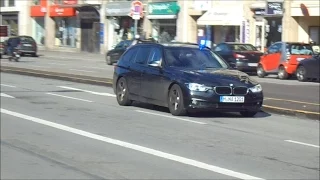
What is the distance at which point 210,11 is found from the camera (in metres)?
43.5

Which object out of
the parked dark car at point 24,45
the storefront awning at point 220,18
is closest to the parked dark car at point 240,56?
the storefront awning at point 220,18

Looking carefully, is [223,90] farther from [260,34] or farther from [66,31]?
[66,31]

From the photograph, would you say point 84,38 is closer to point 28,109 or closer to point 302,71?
point 302,71

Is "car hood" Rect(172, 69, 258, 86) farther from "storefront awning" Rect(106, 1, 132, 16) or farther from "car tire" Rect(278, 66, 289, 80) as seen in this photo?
"storefront awning" Rect(106, 1, 132, 16)

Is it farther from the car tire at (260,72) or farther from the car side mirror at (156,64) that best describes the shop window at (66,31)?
the car side mirror at (156,64)

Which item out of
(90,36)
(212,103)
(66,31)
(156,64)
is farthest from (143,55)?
(66,31)

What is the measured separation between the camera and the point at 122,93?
1666 cm

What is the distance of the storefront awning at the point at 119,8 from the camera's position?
52581mm

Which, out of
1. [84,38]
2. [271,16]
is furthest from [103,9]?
[271,16]

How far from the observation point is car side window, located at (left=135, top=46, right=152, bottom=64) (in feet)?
52.9

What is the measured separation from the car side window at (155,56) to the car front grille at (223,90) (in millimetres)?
1928

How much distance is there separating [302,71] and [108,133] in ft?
55.6

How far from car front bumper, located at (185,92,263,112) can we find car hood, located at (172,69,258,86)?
254mm

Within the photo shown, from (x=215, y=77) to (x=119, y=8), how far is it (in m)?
40.1
